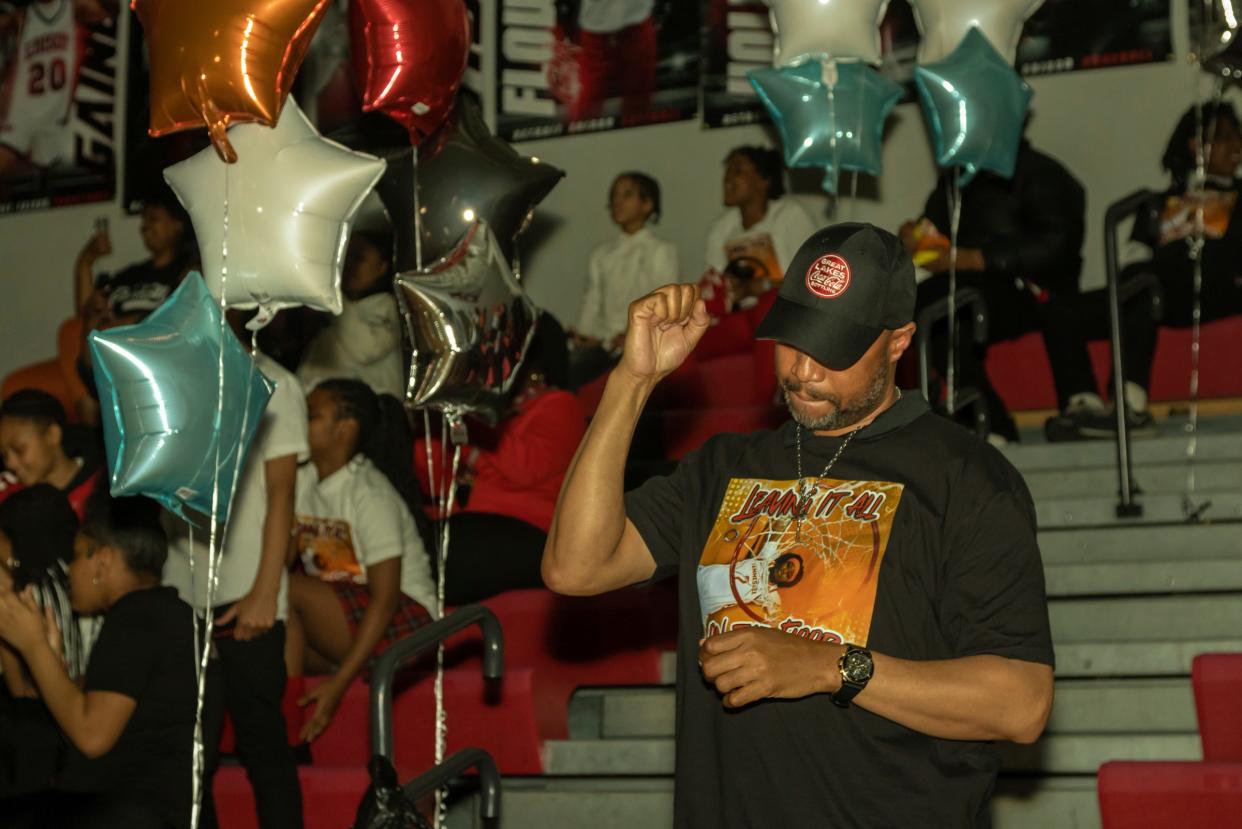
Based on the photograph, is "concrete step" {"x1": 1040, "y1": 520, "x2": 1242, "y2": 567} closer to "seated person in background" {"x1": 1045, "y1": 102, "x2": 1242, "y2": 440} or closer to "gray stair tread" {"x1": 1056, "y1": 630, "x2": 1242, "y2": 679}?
"gray stair tread" {"x1": 1056, "y1": 630, "x2": 1242, "y2": 679}

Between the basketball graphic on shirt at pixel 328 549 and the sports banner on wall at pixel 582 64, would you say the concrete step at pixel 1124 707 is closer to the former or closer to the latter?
the basketball graphic on shirt at pixel 328 549

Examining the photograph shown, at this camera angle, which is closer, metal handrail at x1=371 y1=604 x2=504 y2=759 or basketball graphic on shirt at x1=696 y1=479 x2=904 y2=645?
basketball graphic on shirt at x1=696 y1=479 x2=904 y2=645

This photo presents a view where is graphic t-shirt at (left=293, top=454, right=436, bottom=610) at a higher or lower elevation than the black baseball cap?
lower

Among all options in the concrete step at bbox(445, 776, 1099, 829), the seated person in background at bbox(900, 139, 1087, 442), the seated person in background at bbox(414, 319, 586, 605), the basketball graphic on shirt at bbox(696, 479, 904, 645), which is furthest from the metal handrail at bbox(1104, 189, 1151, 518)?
the basketball graphic on shirt at bbox(696, 479, 904, 645)

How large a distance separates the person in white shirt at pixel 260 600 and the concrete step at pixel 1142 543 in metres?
2.18

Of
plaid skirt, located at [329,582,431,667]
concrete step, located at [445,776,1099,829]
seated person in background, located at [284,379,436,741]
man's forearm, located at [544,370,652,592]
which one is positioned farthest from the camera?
plaid skirt, located at [329,582,431,667]

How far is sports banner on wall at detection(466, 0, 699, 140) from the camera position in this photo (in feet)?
26.4

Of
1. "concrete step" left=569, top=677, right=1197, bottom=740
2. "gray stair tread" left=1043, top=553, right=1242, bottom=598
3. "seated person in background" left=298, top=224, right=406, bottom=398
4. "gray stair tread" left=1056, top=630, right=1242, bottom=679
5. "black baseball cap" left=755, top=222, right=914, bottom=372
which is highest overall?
"seated person in background" left=298, top=224, right=406, bottom=398

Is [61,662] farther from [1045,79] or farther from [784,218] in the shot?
[1045,79]

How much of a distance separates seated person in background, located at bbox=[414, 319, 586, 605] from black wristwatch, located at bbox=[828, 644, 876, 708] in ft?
9.72

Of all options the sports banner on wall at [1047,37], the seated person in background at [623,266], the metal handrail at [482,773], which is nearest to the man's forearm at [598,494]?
the metal handrail at [482,773]

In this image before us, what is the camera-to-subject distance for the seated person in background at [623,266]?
7.34 meters

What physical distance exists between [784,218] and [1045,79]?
1433 millimetres

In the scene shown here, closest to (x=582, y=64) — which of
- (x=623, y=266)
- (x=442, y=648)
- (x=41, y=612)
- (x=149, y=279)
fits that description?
(x=623, y=266)
